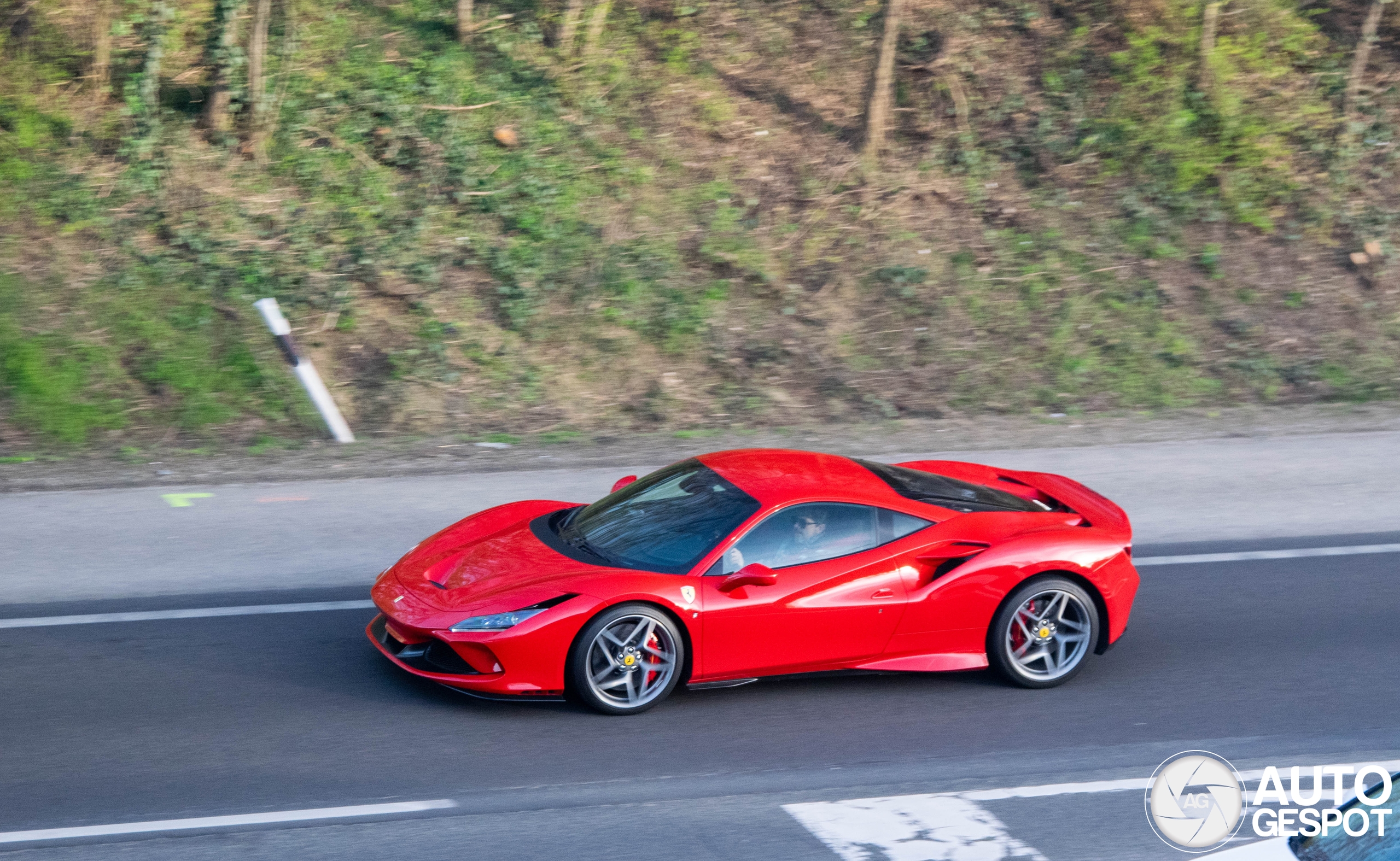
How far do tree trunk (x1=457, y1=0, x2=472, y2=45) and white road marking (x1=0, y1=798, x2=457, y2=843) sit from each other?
38.2 feet

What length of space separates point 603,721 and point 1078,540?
263 centimetres

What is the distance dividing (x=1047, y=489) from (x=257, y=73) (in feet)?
34.2

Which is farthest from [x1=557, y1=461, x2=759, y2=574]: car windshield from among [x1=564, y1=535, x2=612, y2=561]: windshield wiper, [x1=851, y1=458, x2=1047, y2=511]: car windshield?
[x1=851, y1=458, x2=1047, y2=511]: car windshield

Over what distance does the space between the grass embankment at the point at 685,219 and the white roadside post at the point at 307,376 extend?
0.39 metres

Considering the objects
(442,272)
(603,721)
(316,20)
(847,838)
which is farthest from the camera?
(316,20)

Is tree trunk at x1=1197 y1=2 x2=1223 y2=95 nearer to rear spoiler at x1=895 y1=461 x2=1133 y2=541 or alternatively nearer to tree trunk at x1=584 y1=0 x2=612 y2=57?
tree trunk at x1=584 y1=0 x2=612 y2=57

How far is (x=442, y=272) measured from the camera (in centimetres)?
1292

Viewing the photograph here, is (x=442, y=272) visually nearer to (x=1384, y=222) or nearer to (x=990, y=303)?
(x=990, y=303)

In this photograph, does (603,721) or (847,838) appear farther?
(603,721)

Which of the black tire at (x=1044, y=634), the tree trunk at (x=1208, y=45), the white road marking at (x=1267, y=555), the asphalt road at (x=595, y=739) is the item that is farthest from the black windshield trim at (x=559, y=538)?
the tree trunk at (x=1208, y=45)

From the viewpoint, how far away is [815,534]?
631 cm

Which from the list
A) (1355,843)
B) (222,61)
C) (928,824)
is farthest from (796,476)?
(222,61)

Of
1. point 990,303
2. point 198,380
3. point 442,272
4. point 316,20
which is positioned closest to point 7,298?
point 198,380

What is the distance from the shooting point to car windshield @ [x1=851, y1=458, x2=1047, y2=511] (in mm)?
6680
